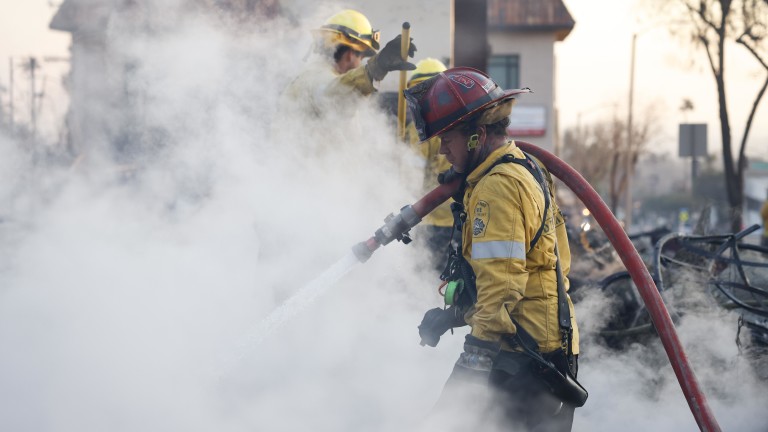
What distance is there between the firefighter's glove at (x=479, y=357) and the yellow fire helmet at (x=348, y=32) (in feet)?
8.17

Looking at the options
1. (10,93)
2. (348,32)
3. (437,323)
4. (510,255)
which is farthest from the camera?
(10,93)

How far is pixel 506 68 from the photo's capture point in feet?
90.3

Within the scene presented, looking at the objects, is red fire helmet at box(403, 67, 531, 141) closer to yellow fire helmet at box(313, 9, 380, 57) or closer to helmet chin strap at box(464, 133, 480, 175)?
helmet chin strap at box(464, 133, 480, 175)

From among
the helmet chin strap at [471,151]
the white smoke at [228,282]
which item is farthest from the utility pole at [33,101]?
the helmet chin strap at [471,151]

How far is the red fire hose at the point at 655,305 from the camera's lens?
2.90 meters

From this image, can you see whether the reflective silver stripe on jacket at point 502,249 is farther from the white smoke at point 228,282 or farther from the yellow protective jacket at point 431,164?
the yellow protective jacket at point 431,164

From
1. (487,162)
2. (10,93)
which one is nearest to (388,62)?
(487,162)

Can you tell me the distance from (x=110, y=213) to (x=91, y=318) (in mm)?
866

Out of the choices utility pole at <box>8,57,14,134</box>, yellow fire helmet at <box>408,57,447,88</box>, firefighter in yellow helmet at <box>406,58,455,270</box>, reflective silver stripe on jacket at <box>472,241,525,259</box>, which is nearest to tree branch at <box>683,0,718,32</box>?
yellow fire helmet at <box>408,57,447,88</box>

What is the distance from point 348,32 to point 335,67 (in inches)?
8.6

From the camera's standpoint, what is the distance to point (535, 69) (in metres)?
27.5

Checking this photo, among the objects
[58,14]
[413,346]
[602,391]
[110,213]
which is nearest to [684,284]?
[602,391]

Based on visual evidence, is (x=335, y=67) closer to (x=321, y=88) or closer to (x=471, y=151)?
(x=321, y=88)

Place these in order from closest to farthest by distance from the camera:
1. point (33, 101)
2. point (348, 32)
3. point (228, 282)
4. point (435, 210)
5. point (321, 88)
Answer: point (321, 88) < point (348, 32) < point (228, 282) < point (435, 210) < point (33, 101)
